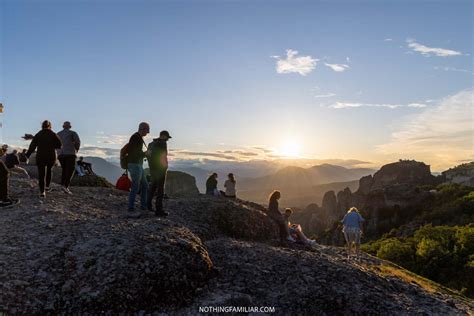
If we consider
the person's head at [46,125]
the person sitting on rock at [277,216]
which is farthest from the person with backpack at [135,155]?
the person sitting on rock at [277,216]

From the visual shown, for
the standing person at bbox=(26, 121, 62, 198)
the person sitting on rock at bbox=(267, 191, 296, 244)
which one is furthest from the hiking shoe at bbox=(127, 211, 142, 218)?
the person sitting on rock at bbox=(267, 191, 296, 244)

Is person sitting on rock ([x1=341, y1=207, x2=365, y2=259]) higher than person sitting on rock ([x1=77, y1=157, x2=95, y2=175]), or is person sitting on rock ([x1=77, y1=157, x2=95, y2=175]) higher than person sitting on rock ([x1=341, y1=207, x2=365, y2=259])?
person sitting on rock ([x1=77, y1=157, x2=95, y2=175])

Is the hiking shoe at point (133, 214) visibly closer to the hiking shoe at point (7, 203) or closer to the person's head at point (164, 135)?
the person's head at point (164, 135)

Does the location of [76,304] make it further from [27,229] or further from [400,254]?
[400,254]

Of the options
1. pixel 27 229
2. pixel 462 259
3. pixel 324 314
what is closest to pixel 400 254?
pixel 462 259

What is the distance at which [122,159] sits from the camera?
54.9ft

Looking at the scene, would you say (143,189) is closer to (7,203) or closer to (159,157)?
(159,157)

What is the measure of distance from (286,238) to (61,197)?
13.0 m

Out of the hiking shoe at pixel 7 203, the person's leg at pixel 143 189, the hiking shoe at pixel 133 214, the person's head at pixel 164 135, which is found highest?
the person's head at pixel 164 135

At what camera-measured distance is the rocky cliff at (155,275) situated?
411 inches

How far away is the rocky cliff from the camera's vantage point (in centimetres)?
1045

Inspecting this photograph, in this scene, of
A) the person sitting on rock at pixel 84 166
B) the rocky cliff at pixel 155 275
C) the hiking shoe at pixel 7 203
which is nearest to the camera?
the rocky cliff at pixel 155 275

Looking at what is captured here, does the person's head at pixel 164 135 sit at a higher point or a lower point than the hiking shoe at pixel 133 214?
higher

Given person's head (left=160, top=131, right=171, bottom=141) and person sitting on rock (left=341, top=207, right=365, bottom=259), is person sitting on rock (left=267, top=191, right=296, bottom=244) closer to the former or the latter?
person sitting on rock (left=341, top=207, right=365, bottom=259)
